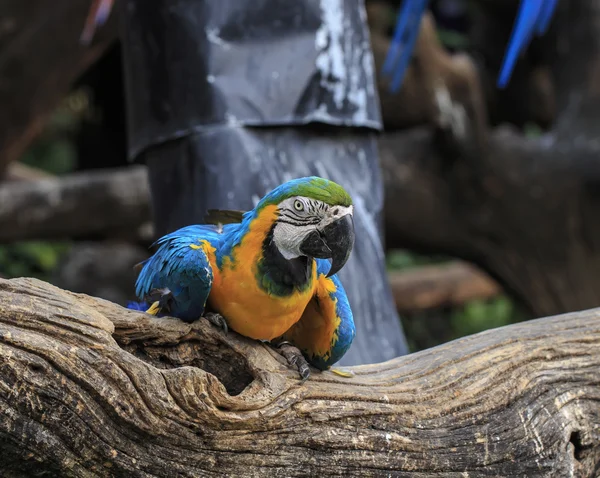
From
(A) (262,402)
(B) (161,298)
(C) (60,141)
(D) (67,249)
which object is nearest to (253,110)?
(B) (161,298)

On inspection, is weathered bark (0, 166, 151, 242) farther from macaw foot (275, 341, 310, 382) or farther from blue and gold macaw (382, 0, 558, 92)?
macaw foot (275, 341, 310, 382)

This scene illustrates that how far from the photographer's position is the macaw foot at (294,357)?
138 cm

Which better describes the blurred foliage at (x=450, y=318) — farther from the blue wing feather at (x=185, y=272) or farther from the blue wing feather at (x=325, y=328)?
the blue wing feather at (x=185, y=272)

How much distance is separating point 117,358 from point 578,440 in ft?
2.91

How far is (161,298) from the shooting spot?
1.42 metres

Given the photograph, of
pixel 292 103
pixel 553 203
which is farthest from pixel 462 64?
pixel 292 103

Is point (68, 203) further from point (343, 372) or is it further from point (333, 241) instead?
point (333, 241)

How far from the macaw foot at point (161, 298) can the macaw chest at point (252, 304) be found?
0.08 metres

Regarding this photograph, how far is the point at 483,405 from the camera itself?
1.42 meters

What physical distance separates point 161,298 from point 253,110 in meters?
0.70

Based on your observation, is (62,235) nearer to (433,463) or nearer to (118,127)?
(118,127)

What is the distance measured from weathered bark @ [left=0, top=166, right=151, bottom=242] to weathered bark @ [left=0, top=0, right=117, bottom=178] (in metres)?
0.32

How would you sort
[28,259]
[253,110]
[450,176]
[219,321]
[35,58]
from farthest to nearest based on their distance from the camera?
[28,259] → [450,176] → [35,58] → [253,110] → [219,321]

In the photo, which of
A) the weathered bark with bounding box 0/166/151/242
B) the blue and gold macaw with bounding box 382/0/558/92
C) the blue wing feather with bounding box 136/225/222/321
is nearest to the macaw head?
the blue wing feather with bounding box 136/225/222/321
